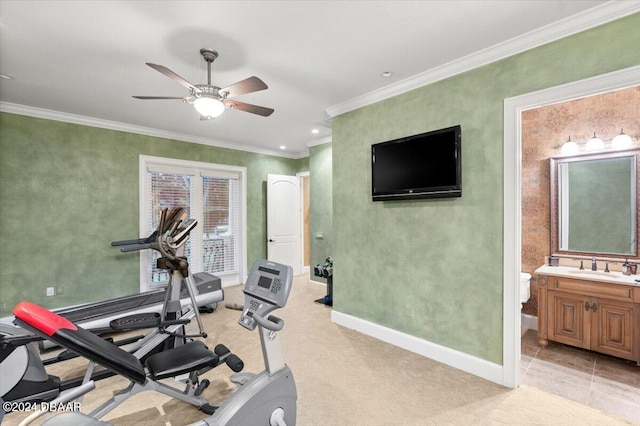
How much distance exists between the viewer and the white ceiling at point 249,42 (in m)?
1.95

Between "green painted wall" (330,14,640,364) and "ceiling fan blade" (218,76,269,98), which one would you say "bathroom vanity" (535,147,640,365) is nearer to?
"green painted wall" (330,14,640,364)

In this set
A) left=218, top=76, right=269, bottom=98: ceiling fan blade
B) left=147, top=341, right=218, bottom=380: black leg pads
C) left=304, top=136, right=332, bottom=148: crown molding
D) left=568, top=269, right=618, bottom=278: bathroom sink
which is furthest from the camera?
left=304, top=136, right=332, bottom=148: crown molding

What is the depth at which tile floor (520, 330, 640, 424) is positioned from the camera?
2.18 metres

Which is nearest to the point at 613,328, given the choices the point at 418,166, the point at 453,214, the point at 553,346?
the point at 553,346

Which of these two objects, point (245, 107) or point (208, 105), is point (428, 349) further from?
point (208, 105)

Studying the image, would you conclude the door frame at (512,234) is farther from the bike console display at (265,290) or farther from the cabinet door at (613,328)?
the bike console display at (265,290)

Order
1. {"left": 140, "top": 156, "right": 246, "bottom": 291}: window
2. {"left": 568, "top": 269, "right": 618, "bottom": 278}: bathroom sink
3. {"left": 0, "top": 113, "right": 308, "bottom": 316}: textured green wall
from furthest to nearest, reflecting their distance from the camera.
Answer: {"left": 140, "top": 156, "right": 246, "bottom": 291}: window → {"left": 0, "top": 113, "right": 308, "bottom": 316}: textured green wall → {"left": 568, "top": 269, "right": 618, "bottom": 278}: bathroom sink

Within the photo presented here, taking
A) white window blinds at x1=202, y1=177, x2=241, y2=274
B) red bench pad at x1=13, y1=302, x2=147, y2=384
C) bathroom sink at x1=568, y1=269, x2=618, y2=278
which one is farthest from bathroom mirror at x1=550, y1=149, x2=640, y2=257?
white window blinds at x1=202, y1=177, x2=241, y2=274

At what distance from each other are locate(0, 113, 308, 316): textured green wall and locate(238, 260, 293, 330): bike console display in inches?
145

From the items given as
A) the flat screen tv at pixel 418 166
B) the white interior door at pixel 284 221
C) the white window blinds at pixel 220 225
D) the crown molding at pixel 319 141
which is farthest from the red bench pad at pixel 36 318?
the white interior door at pixel 284 221

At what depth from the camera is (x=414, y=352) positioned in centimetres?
295

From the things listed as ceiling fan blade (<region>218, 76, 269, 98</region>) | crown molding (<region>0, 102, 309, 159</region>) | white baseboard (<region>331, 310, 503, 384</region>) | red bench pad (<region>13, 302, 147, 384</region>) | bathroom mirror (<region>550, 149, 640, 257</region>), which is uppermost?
crown molding (<region>0, 102, 309, 159</region>)

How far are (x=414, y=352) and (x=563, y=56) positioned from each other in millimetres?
2759

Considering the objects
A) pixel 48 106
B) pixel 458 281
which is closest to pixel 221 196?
pixel 48 106
